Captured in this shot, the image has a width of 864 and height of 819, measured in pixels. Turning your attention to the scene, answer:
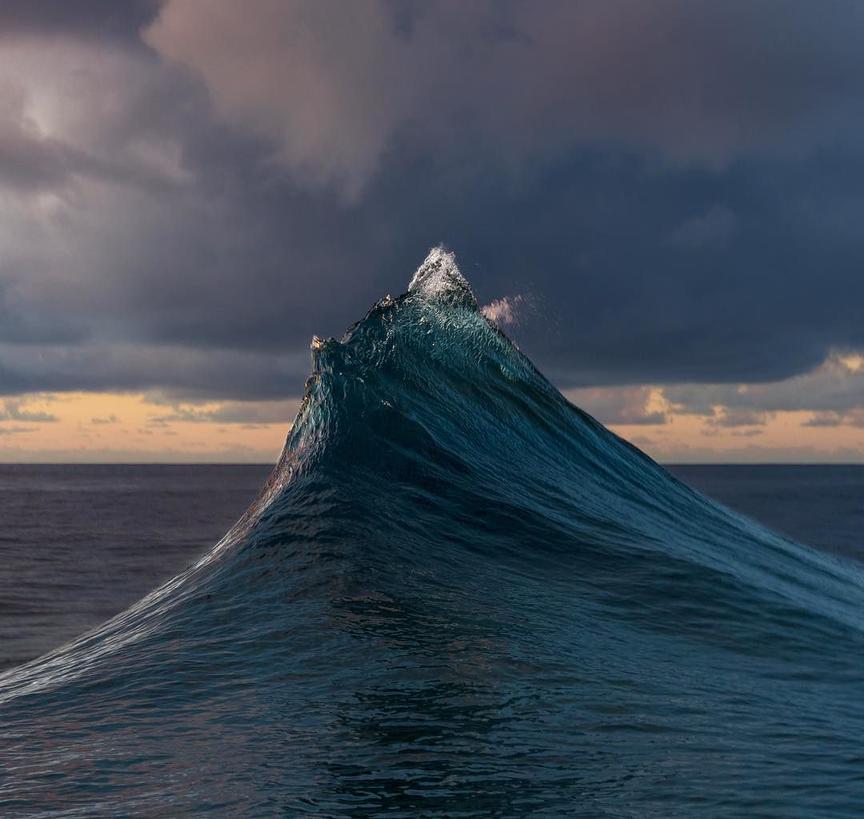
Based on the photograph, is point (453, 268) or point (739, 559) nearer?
point (739, 559)

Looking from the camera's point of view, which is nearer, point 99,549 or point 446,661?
point 446,661

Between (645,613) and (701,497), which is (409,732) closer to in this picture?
(645,613)

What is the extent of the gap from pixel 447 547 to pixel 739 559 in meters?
4.20

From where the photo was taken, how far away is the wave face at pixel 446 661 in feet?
16.7

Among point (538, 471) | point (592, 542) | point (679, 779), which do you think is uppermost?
point (538, 471)

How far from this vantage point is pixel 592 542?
1049 cm

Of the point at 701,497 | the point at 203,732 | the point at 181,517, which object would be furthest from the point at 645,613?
the point at 181,517

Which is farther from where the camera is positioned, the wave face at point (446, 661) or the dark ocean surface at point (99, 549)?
the dark ocean surface at point (99, 549)

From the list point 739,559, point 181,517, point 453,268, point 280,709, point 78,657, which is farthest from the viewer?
point 181,517

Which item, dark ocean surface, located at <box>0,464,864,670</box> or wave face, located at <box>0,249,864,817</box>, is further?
dark ocean surface, located at <box>0,464,864,670</box>

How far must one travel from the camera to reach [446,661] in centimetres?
687

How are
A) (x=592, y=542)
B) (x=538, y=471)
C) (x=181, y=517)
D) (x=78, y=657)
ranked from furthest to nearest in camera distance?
(x=181, y=517), (x=538, y=471), (x=592, y=542), (x=78, y=657)

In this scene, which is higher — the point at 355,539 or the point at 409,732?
the point at 355,539

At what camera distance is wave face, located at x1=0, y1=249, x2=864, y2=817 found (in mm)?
5098
